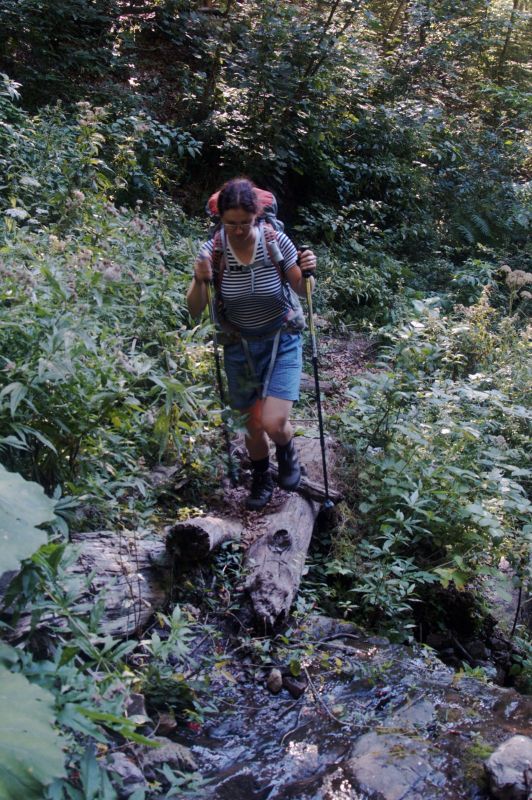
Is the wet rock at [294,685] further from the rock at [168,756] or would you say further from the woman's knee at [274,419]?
the woman's knee at [274,419]

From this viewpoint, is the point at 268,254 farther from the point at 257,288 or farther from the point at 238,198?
the point at 238,198

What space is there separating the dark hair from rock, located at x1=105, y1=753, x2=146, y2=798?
2.94 m

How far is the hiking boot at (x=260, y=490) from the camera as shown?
4953mm

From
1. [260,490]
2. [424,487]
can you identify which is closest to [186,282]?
[260,490]

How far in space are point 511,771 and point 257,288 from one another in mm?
3004

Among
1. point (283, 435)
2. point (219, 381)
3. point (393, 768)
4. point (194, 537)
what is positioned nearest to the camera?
point (393, 768)

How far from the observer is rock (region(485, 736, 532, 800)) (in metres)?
2.88

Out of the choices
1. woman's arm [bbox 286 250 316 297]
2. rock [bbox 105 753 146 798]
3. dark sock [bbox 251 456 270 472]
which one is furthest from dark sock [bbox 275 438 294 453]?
rock [bbox 105 753 146 798]

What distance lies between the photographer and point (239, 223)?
4.20 m

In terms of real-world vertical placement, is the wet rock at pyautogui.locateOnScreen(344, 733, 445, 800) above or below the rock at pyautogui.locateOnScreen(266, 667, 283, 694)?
above

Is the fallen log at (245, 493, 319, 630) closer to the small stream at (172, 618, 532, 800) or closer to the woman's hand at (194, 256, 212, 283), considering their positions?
the small stream at (172, 618, 532, 800)

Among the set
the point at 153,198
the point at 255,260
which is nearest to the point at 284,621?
the point at 255,260

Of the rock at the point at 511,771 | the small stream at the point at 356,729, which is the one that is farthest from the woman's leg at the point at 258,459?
the rock at the point at 511,771

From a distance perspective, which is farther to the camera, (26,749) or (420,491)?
(420,491)
